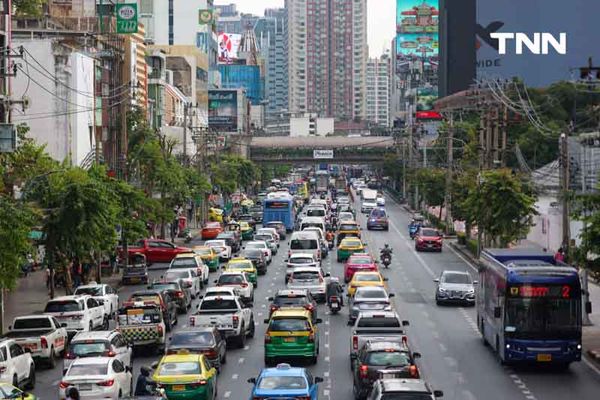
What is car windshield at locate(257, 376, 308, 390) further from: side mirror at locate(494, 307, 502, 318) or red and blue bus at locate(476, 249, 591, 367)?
side mirror at locate(494, 307, 502, 318)

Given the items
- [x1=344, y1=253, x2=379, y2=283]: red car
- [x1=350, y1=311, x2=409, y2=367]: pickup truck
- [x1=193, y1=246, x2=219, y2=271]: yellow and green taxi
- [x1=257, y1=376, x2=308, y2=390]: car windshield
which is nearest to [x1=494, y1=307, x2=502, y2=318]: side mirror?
[x1=350, y1=311, x2=409, y2=367]: pickup truck

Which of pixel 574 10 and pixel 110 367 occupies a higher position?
pixel 574 10

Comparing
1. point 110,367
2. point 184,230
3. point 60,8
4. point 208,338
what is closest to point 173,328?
point 208,338

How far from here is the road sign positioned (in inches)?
3418

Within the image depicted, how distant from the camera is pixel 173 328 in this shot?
44875 mm

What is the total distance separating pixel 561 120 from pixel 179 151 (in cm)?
3473

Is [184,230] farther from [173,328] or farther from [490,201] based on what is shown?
[173,328]

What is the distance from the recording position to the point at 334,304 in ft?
162

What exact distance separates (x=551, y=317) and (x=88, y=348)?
38.7 feet

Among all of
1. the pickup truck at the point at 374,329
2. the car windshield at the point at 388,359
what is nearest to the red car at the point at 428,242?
the pickup truck at the point at 374,329

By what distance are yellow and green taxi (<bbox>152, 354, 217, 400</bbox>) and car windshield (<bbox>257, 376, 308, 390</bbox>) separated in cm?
240

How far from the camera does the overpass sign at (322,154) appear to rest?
182m

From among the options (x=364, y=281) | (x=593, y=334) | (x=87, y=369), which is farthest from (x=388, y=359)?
(x=364, y=281)

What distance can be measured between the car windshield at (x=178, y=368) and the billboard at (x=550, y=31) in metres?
128
